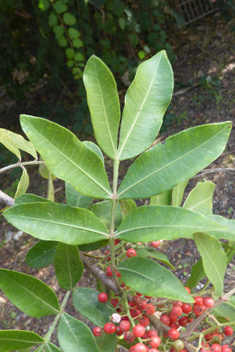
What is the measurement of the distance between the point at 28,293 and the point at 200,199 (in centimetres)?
35

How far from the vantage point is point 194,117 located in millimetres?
2766

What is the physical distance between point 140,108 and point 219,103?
249 centimetres

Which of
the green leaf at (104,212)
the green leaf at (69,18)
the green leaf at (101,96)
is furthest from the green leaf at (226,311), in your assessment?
the green leaf at (69,18)

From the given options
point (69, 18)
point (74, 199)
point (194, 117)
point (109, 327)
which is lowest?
point (194, 117)

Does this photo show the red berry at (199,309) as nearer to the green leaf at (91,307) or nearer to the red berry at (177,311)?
the red berry at (177,311)

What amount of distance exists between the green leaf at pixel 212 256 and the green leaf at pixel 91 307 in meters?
0.20

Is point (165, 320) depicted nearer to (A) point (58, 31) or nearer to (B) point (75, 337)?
(B) point (75, 337)

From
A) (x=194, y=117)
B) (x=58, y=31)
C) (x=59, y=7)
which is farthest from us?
(x=194, y=117)

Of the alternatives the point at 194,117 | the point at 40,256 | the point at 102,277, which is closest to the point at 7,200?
the point at 40,256

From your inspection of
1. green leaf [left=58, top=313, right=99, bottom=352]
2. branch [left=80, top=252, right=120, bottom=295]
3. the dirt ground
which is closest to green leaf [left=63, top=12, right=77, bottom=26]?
the dirt ground

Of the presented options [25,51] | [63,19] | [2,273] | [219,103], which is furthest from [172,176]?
[25,51]

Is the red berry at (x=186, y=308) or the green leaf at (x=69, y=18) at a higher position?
the green leaf at (x=69, y=18)

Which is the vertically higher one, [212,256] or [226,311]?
[212,256]

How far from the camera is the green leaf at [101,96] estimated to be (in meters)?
0.47
